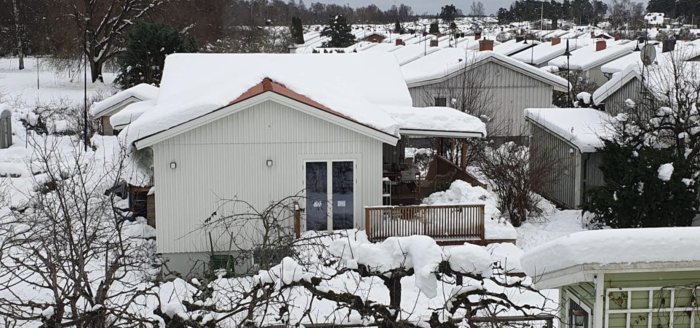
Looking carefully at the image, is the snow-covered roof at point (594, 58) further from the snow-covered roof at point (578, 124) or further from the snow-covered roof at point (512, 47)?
the snow-covered roof at point (578, 124)

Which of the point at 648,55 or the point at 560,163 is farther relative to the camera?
the point at 560,163

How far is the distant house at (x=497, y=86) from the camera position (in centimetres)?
A: 3177

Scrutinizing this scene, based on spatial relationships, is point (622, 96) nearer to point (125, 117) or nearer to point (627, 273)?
point (125, 117)

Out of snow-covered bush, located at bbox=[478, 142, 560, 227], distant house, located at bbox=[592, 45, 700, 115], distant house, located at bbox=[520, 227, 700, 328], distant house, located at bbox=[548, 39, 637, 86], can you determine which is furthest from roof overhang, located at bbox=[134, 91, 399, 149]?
distant house, located at bbox=[548, 39, 637, 86]

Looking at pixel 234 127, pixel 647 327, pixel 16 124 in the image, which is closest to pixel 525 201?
pixel 234 127

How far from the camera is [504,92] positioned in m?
32.2

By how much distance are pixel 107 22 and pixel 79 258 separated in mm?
39585

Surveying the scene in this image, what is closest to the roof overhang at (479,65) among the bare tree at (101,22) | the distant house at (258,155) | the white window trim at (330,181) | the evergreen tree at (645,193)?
the distant house at (258,155)

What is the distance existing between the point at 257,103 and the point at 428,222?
14.1 ft

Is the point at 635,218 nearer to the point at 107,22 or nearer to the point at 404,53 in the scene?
the point at 107,22

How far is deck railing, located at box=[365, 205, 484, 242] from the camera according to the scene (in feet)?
54.5

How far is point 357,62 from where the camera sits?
22.8 meters

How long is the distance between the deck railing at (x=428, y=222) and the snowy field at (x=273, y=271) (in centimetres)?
38

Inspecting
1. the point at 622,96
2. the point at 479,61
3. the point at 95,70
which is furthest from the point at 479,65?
the point at 95,70
